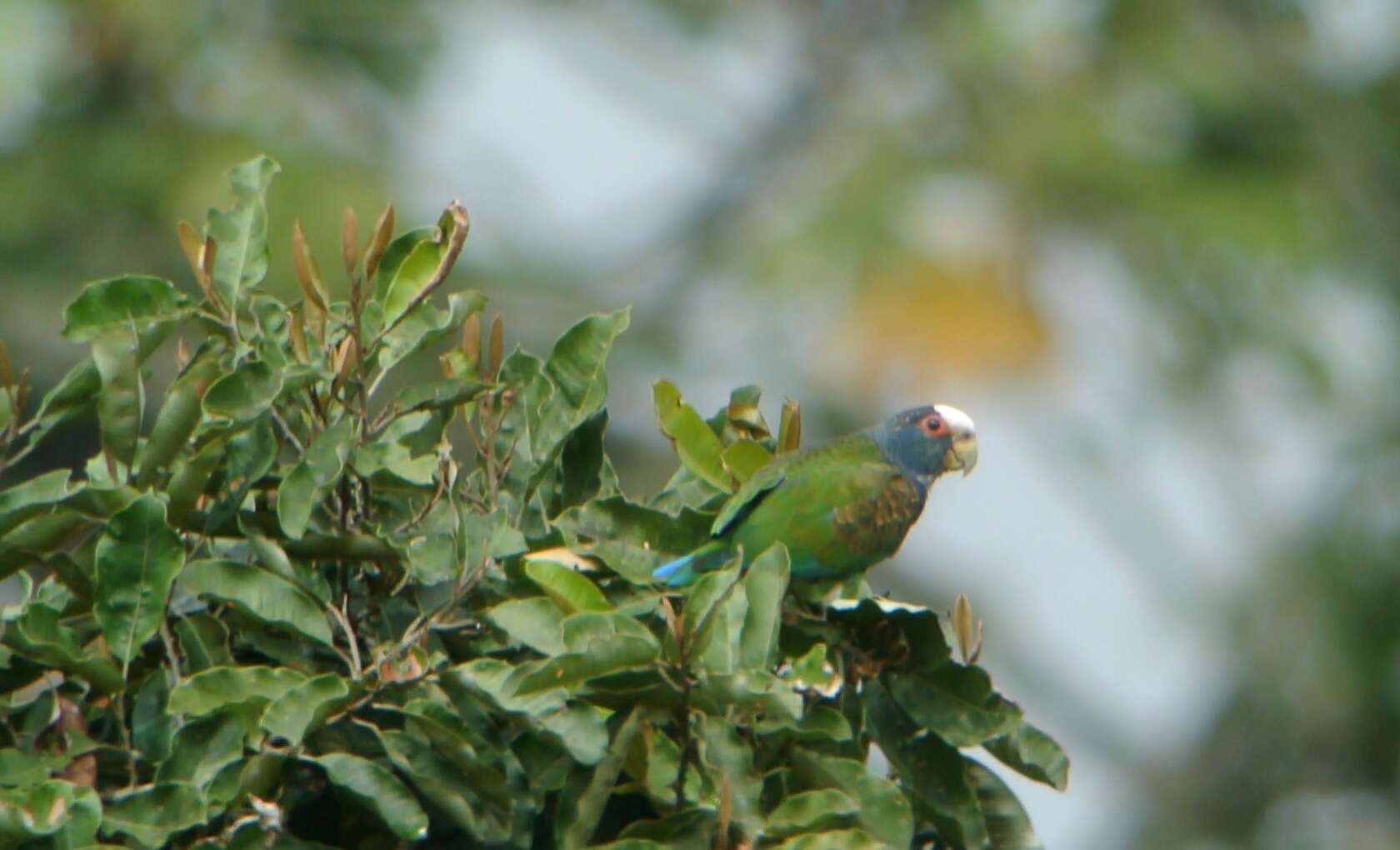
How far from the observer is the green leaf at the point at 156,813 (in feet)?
7.68

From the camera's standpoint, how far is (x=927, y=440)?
12.9 feet

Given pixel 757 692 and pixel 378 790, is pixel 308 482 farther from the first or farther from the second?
pixel 757 692

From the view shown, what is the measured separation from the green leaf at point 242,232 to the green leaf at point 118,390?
14cm

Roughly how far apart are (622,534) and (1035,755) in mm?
599

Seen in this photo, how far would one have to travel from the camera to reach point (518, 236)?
1298 cm

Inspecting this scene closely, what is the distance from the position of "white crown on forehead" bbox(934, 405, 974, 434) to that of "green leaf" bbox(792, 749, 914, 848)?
1.54 metres

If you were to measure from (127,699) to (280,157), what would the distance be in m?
9.59

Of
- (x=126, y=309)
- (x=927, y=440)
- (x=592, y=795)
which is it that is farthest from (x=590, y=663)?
(x=927, y=440)

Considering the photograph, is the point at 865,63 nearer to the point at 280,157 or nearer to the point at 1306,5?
the point at 1306,5

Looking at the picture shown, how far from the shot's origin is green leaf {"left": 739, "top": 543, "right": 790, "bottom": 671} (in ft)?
8.00

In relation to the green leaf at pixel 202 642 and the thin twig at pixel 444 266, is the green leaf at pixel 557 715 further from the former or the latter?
the thin twig at pixel 444 266

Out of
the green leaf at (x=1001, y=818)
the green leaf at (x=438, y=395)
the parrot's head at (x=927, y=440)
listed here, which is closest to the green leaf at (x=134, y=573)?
the green leaf at (x=438, y=395)

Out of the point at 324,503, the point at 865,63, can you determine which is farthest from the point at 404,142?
the point at 324,503

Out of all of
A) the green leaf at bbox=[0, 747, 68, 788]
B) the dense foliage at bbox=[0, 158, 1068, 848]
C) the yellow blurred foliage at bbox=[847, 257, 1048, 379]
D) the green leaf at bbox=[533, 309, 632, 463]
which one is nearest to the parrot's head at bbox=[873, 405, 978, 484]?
the dense foliage at bbox=[0, 158, 1068, 848]
